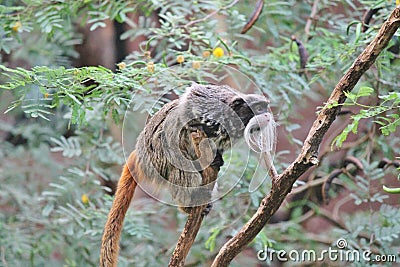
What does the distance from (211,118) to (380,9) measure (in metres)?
0.87

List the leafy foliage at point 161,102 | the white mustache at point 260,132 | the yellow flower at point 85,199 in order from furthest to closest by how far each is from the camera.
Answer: the yellow flower at point 85,199, the leafy foliage at point 161,102, the white mustache at point 260,132

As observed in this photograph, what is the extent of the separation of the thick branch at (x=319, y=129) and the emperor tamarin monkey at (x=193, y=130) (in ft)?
0.30

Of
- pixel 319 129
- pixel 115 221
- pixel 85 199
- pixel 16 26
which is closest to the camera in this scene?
pixel 319 129

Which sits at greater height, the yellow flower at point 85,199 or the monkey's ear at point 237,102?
the monkey's ear at point 237,102

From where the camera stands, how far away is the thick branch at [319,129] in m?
0.97

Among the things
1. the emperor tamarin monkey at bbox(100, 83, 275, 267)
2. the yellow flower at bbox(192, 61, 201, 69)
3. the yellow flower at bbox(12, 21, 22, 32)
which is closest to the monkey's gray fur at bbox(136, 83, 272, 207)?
the emperor tamarin monkey at bbox(100, 83, 275, 267)

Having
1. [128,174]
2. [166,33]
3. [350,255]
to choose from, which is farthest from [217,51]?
[350,255]

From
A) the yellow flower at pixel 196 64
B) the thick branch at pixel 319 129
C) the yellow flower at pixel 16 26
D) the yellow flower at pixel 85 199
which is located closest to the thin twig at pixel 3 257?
the yellow flower at pixel 85 199

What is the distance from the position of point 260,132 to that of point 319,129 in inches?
4.8

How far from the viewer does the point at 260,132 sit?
1.08 meters

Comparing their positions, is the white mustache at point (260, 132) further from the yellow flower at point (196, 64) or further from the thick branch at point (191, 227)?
the yellow flower at point (196, 64)

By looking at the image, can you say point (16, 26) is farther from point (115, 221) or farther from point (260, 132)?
point (260, 132)

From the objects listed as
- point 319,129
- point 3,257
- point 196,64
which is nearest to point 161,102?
point 196,64

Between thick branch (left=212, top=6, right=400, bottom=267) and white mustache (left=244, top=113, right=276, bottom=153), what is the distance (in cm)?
8
